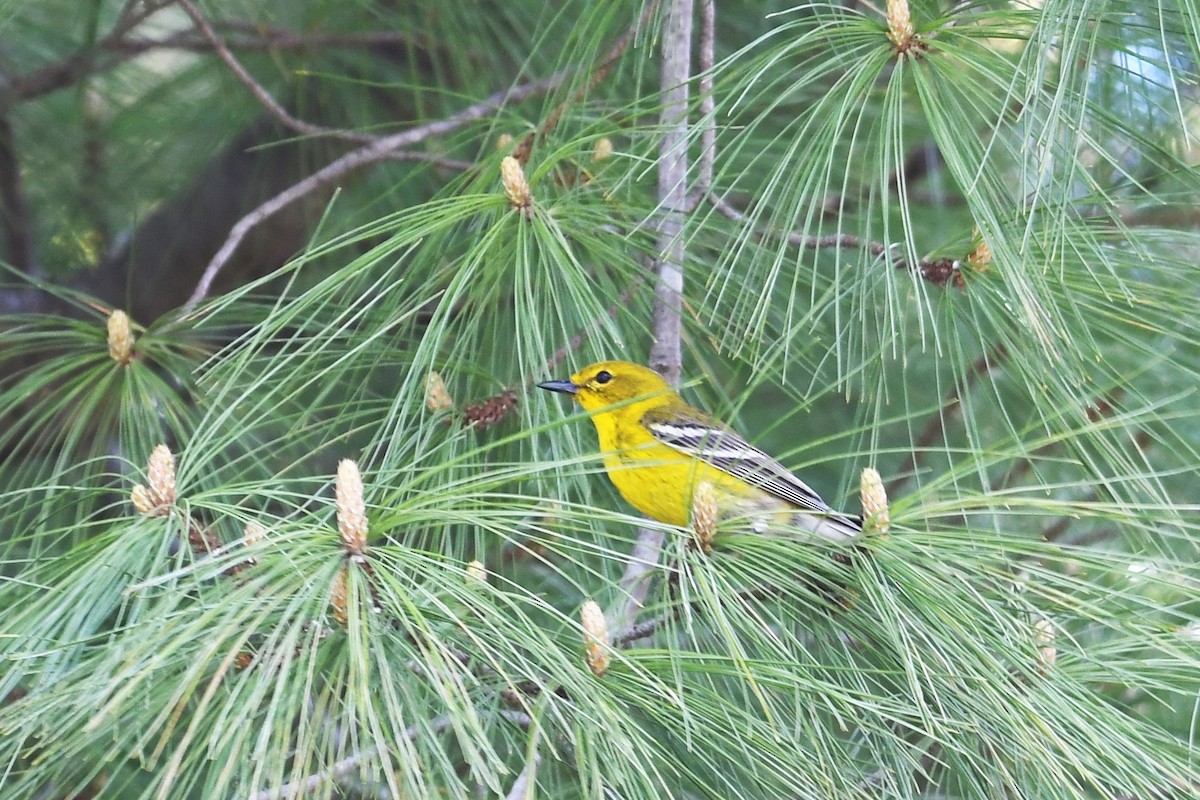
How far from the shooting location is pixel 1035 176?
4.84 ft

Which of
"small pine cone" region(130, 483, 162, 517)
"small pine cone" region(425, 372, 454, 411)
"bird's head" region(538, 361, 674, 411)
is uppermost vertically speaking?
"small pine cone" region(130, 483, 162, 517)

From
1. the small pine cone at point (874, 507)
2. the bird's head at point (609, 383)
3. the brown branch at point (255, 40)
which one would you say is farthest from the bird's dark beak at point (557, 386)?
the brown branch at point (255, 40)

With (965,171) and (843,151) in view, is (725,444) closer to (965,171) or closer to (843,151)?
(843,151)

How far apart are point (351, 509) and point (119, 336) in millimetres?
793

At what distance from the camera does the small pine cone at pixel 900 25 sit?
1524 millimetres

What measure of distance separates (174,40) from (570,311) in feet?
5.53

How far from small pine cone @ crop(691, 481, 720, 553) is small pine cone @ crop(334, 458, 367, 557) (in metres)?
0.36

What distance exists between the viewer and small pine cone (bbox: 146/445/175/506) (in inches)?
54.6

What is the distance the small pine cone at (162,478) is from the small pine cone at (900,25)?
2.98ft

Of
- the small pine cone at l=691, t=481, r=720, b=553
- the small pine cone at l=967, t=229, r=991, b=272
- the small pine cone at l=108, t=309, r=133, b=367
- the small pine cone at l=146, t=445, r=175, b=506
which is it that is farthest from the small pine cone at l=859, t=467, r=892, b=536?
the small pine cone at l=108, t=309, r=133, b=367

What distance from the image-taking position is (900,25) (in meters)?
1.53

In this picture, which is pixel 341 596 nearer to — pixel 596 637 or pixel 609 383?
pixel 596 637

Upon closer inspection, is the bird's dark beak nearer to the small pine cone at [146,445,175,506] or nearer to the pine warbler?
the pine warbler

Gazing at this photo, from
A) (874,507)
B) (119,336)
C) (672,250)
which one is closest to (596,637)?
(874,507)
